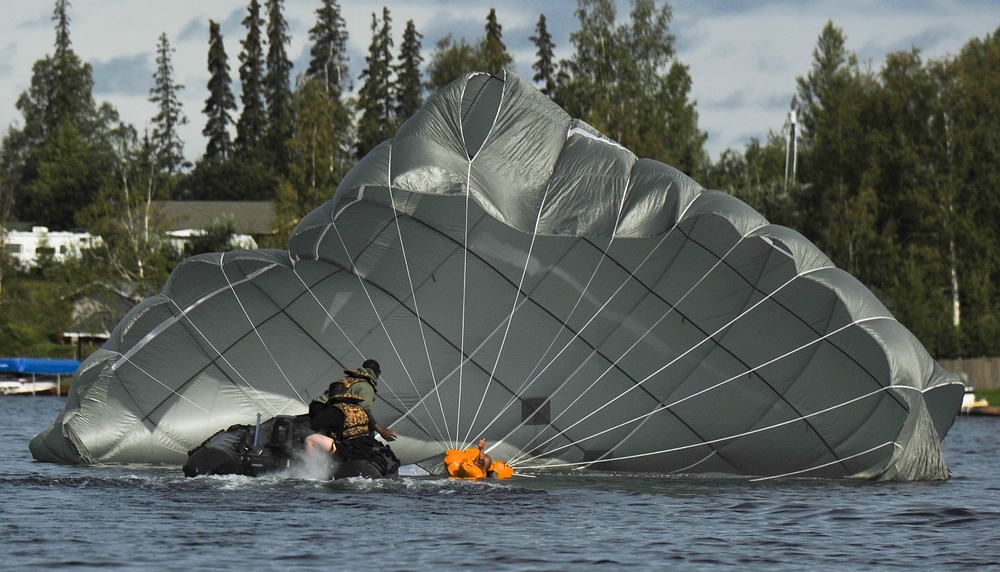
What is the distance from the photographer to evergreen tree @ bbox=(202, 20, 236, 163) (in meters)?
96.4

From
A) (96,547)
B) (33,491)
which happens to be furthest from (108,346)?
(96,547)

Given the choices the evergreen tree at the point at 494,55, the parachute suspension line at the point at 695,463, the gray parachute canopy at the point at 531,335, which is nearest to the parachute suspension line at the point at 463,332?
the gray parachute canopy at the point at 531,335

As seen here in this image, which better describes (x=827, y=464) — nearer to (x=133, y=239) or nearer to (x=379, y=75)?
(x=133, y=239)

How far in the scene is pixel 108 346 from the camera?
1755cm

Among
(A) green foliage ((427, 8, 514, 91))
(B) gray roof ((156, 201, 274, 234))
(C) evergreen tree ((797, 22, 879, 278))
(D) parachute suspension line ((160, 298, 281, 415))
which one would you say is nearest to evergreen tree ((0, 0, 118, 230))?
(B) gray roof ((156, 201, 274, 234))

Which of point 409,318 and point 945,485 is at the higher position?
point 409,318

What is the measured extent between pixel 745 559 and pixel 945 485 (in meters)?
6.70

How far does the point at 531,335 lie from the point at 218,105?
83.7 meters

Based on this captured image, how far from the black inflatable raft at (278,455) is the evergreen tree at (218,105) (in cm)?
8362

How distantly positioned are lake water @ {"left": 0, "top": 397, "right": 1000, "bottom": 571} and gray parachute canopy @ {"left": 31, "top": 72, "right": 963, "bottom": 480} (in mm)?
889

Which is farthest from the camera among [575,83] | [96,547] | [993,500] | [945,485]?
[575,83]

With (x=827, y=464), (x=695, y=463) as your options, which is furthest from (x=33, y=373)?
(x=827, y=464)

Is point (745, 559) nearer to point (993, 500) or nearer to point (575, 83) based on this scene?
point (993, 500)

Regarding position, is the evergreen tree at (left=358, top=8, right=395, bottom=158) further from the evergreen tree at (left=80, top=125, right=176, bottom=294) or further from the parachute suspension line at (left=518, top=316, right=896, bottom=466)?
the parachute suspension line at (left=518, top=316, right=896, bottom=466)
